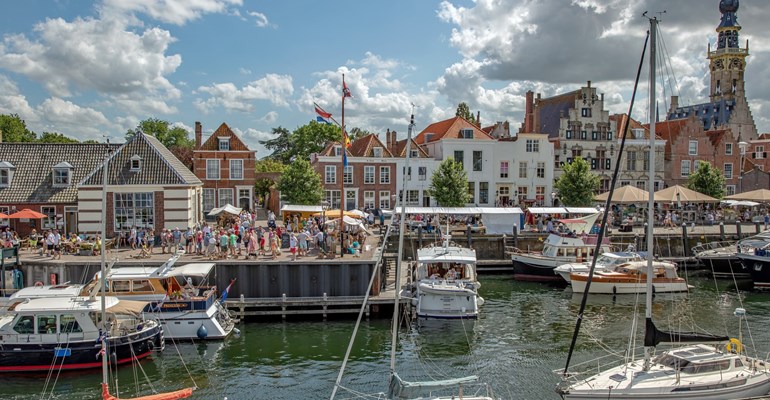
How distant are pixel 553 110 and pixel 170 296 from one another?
5155 cm

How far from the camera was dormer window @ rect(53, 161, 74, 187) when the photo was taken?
4100 centimetres

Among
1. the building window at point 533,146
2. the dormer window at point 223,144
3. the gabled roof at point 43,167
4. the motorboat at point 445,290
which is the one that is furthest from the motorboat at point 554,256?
the gabled roof at point 43,167

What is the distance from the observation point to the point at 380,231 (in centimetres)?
4500

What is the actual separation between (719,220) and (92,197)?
4732cm

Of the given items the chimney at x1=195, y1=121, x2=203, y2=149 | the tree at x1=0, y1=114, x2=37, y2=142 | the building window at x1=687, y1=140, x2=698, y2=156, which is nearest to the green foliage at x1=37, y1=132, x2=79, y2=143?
the tree at x1=0, y1=114, x2=37, y2=142

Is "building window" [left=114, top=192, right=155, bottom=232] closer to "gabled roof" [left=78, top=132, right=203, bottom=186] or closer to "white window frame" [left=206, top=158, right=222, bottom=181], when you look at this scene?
"gabled roof" [left=78, top=132, right=203, bottom=186]

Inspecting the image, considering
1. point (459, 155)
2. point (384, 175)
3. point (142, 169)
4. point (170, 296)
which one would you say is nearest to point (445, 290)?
point (170, 296)

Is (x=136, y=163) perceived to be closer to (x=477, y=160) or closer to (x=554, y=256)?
(x=554, y=256)

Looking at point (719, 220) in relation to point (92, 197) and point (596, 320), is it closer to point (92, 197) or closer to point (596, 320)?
point (596, 320)

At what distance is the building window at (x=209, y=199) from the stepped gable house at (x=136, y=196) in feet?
47.9

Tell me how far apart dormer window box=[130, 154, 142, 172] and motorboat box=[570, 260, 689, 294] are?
25815mm

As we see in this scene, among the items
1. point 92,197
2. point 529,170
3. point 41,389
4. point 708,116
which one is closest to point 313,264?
point 41,389

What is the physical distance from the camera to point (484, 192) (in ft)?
210

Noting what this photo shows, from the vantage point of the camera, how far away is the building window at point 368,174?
60.3m
